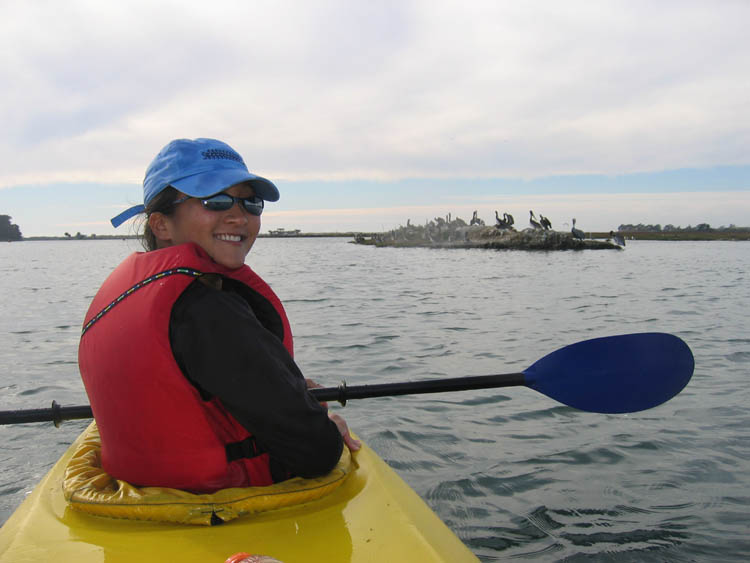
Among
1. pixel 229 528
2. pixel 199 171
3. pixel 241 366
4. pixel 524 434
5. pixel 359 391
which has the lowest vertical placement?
pixel 524 434

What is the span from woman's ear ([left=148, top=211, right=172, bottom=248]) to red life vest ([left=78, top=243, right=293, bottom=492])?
171mm

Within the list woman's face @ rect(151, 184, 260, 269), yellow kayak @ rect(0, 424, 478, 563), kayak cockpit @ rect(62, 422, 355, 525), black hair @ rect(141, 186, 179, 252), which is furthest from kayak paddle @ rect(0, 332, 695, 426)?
black hair @ rect(141, 186, 179, 252)

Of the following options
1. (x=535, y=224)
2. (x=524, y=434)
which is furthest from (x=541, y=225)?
(x=524, y=434)

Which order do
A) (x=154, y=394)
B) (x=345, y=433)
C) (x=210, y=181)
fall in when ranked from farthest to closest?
(x=345, y=433), (x=210, y=181), (x=154, y=394)

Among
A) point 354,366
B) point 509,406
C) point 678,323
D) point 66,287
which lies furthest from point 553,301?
point 66,287

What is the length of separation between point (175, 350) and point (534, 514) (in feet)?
8.47

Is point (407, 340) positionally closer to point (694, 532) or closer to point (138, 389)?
point (694, 532)

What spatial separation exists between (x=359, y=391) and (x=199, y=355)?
4.92 feet

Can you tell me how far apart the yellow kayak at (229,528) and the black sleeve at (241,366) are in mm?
271

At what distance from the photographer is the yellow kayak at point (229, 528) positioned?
1.72 meters

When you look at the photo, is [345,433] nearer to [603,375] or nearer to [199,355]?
[199,355]

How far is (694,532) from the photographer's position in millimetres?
3205

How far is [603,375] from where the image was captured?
339cm

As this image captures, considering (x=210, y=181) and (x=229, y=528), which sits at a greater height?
(x=210, y=181)
